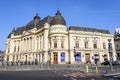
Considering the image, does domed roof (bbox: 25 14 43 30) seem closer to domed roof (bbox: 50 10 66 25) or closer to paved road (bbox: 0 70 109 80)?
domed roof (bbox: 50 10 66 25)

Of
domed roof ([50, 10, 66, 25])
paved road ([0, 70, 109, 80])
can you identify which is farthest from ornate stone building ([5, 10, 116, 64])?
paved road ([0, 70, 109, 80])

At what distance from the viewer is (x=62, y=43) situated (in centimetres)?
6650

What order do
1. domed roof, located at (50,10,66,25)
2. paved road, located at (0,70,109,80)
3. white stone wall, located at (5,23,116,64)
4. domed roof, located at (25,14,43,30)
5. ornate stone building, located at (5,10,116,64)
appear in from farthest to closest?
domed roof, located at (25,14,43,30)
domed roof, located at (50,10,66,25)
white stone wall, located at (5,23,116,64)
ornate stone building, located at (5,10,116,64)
paved road, located at (0,70,109,80)

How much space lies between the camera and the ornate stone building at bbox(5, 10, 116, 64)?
6525 cm

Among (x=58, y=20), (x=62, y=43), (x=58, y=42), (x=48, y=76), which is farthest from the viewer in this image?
(x=58, y=20)

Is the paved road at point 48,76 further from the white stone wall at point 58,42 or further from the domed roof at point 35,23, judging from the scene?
the domed roof at point 35,23

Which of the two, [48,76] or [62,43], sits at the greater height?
[62,43]

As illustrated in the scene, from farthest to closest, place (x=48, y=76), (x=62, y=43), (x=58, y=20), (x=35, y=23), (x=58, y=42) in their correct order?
(x=35, y=23), (x=58, y=20), (x=62, y=43), (x=58, y=42), (x=48, y=76)

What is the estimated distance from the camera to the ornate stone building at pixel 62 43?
214 feet

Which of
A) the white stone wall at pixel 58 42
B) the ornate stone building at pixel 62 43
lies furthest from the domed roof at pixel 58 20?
the white stone wall at pixel 58 42

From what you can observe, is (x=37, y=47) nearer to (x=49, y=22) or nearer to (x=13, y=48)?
(x=49, y=22)

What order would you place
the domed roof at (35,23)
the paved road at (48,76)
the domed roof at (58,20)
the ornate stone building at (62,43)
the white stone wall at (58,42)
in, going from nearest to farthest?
1. the paved road at (48,76)
2. the ornate stone building at (62,43)
3. the white stone wall at (58,42)
4. the domed roof at (58,20)
5. the domed roof at (35,23)

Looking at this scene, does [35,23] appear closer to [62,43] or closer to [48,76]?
[62,43]

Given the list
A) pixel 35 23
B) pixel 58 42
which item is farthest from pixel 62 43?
pixel 35 23
